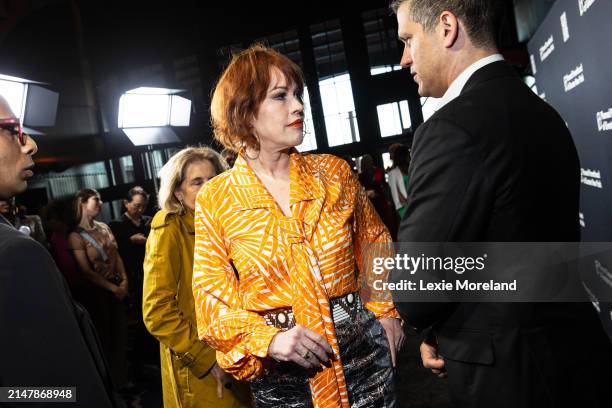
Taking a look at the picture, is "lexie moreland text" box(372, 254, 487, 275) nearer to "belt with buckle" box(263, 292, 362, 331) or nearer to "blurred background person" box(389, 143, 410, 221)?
"belt with buckle" box(263, 292, 362, 331)

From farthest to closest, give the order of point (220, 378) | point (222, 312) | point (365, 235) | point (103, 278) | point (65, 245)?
1. point (103, 278)
2. point (65, 245)
3. point (220, 378)
4. point (365, 235)
5. point (222, 312)

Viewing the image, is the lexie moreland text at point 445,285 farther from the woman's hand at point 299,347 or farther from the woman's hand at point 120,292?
the woman's hand at point 120,292

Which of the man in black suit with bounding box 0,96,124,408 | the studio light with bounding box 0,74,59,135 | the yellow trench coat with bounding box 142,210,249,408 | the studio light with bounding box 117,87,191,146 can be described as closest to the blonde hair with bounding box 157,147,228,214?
the yellow trench coat with bounding box 142,210,249,408

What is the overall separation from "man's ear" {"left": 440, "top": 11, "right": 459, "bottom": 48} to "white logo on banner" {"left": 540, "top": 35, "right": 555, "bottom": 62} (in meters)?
2.64

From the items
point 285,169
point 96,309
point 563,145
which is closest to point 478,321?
point 563,145

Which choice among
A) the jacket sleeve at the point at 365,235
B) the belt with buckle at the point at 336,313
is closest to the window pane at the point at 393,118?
the jacket sleeve at the point at 365,235

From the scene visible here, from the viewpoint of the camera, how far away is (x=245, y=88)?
1.72 metres

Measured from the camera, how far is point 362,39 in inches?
619

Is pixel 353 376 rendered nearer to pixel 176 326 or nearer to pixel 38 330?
pixel 38 330

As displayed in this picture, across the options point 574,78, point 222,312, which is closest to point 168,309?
point 222,312

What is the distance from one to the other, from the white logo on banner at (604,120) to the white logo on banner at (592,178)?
311mm

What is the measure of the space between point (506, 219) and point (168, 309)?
1.67 meters

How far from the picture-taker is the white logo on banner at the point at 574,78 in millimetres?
2891

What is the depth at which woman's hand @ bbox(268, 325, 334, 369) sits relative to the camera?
138 cm
